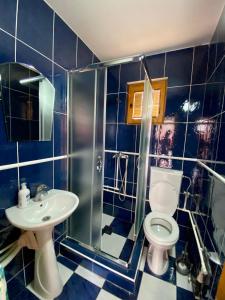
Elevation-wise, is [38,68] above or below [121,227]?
above

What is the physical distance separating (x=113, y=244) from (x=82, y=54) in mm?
2302

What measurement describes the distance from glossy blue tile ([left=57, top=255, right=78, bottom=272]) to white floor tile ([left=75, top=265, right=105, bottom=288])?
0.04 metres

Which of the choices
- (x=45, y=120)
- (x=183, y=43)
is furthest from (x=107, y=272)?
(x=183, y=43)

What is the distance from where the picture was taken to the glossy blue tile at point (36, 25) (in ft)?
3.46

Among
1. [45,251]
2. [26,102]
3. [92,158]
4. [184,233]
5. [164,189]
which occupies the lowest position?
[184,233]

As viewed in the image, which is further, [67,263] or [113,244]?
[113,244]

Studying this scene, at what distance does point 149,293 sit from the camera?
1.24m

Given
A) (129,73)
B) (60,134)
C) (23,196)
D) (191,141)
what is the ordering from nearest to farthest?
(23,196), (60,134), (191,141), (129,73)

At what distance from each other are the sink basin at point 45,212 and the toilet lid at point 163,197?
105cm

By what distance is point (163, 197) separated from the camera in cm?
181

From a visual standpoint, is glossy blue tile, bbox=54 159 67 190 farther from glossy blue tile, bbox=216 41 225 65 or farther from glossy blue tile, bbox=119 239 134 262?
glossy blue tile, bbox=216 41 225 65

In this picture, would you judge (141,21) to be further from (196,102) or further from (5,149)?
(5,149)

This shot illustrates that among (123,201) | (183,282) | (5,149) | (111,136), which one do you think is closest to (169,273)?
(183,282)

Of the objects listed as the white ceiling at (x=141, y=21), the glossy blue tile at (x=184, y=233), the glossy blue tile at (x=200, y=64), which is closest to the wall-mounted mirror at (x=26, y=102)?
the white ceiling at (x=141, y=21)
